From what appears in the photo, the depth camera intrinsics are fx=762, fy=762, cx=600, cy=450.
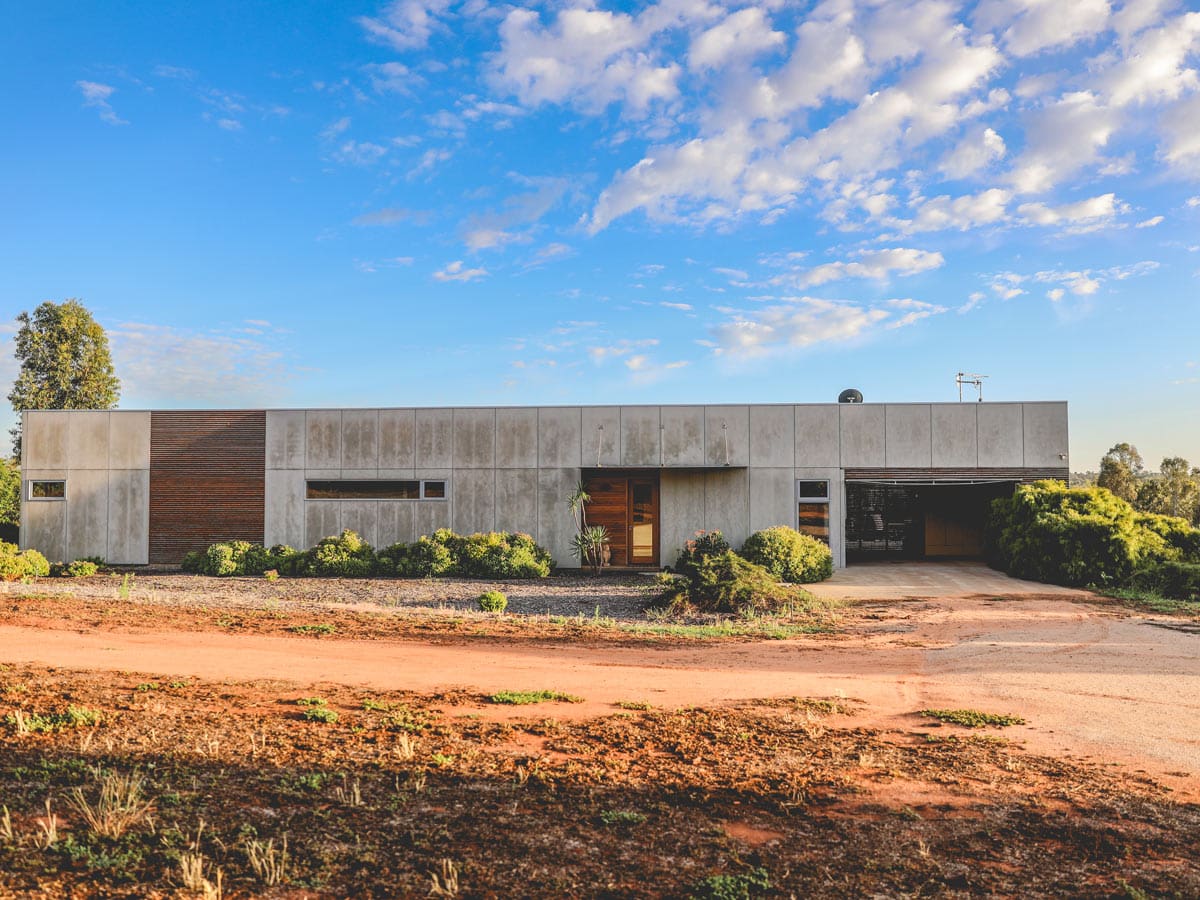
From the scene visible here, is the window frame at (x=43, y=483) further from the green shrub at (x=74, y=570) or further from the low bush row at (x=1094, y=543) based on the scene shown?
the low bush row at (x=1094, y=543)

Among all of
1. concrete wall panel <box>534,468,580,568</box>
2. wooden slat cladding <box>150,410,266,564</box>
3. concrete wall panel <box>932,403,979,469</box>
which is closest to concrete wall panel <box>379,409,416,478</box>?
wooden slat cladding <box>150,410,266,564</box>

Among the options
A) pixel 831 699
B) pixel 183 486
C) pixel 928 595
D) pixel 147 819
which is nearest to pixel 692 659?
pixel 831 699

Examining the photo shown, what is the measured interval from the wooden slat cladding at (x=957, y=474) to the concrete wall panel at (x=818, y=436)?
0.66m

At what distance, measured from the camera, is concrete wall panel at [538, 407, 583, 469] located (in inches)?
746

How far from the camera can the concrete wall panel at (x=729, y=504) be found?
1875cm

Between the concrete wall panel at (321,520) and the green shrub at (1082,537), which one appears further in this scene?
the concrete wall panel at (321,520)

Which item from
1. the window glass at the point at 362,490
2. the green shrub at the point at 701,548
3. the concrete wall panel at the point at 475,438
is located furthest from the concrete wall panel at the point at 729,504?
the window glass at the point at 362,490

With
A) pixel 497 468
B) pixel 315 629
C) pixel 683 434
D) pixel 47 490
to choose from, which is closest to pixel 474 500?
pixel 497 468

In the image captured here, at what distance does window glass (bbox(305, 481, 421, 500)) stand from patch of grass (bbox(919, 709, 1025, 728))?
15039mm

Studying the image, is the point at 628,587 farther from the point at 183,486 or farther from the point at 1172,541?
the point at 183,486

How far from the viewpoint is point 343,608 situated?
1255 centimetres

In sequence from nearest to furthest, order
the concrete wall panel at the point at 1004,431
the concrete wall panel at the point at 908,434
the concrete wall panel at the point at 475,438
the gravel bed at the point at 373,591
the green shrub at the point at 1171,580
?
the gravel bed at the point at 373,591, the green shrub at the point at 1171,580, the concrete wall panel at the point at 1004,431, the concrete wall panel at the point at 908,434, the concrete wall panel at the point at 475,438

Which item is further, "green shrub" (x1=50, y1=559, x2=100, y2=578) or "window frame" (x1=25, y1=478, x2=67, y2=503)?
"window frame" (x1=25, y1=478, x2=67, y2=503)

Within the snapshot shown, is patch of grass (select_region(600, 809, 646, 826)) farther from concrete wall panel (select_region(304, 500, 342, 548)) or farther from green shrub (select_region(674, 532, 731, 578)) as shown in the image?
concrete wall panel (select_region(304, 500, 342, 548))
